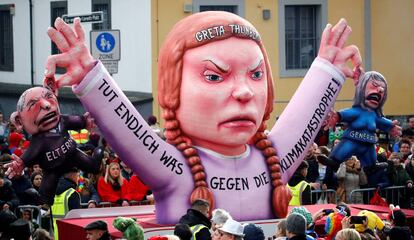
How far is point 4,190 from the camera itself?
625 inches

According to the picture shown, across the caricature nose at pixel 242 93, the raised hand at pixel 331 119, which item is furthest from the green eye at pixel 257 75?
the raised hand at pixel 331 119

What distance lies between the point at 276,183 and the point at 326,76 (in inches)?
52.2

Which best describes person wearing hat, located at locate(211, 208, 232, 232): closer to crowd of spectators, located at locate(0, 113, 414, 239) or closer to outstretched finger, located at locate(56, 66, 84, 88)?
outstretched finger, located at locate(56, 66, 84, 88)

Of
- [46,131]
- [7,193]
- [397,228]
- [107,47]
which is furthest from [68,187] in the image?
[107,47]

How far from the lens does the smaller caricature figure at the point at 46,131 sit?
12539 millimetres

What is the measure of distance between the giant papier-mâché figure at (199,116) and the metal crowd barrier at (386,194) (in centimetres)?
407

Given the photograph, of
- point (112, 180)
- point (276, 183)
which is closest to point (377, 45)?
point (112, 180)

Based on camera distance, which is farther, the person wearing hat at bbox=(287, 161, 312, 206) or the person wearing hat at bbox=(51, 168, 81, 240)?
the person wearing hat at bbox=(287, 161, 312, 206)

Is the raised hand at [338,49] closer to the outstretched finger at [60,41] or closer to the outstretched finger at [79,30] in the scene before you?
the outstretched finger at [79,30]

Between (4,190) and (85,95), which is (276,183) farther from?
(4,190)

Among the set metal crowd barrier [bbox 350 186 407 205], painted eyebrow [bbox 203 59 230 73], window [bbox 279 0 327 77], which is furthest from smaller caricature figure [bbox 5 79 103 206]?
window [bbox 279 0 327 77]

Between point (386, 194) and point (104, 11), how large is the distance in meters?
12.1

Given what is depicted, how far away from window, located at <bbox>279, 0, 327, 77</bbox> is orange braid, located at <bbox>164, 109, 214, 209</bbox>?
15093mm

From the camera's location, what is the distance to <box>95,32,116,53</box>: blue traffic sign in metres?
19.3
